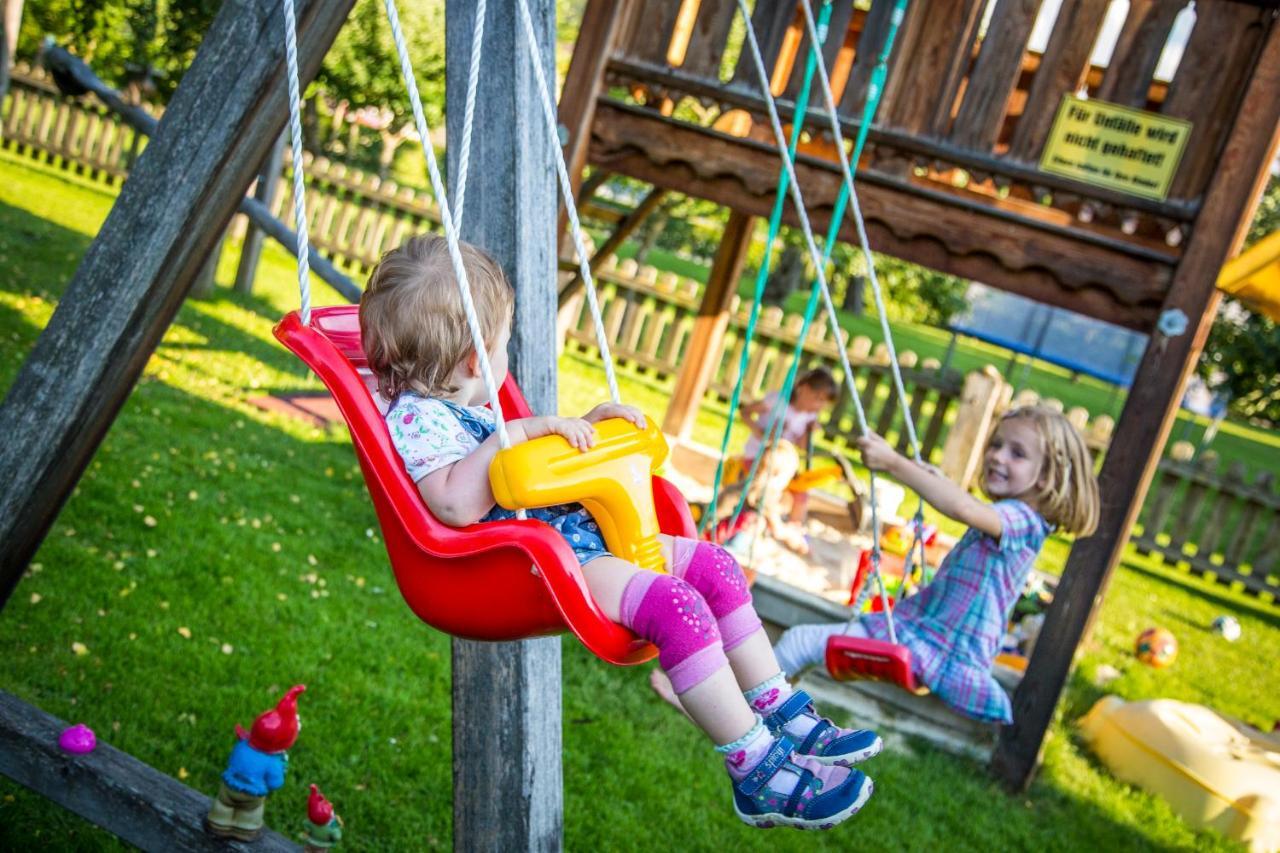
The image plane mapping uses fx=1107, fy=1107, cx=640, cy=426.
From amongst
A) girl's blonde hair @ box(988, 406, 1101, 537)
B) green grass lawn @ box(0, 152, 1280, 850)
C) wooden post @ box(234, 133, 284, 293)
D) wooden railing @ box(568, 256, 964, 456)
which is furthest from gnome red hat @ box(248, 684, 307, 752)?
wooden railing @ box(568, 256, 964, 456)

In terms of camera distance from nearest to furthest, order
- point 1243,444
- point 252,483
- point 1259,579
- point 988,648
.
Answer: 1. point 988,648
2. point 252,483
3. point 1259,579
4. point 1243,444

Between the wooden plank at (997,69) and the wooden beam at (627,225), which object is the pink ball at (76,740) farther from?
the wooden beam at (627,225)

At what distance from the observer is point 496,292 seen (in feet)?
6.75

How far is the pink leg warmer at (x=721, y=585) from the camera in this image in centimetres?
208

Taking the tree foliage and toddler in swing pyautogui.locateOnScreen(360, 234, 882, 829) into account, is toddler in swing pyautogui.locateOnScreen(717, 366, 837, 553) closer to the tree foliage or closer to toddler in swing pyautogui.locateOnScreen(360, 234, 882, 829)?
toddler in swing pyautogui.locateOnScreen(360, 234, 882, 829)

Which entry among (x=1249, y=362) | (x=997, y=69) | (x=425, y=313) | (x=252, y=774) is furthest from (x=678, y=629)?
(x=1249, y=362)

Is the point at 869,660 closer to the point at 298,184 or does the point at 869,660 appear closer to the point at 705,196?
the point at 298,184

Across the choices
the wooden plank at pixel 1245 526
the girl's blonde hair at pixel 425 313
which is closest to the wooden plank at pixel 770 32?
the girl's blonde hair at pixel 425 313

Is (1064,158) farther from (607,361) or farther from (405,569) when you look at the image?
(405,569)

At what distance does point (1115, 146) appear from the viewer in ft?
14.9

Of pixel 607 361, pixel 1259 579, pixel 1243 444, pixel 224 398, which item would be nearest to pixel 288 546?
pixel 224 398

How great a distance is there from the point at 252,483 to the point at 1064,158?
3.95m

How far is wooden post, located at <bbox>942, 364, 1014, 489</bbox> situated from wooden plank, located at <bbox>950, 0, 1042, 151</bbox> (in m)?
5.36

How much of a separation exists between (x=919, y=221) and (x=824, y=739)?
3.27 metres
